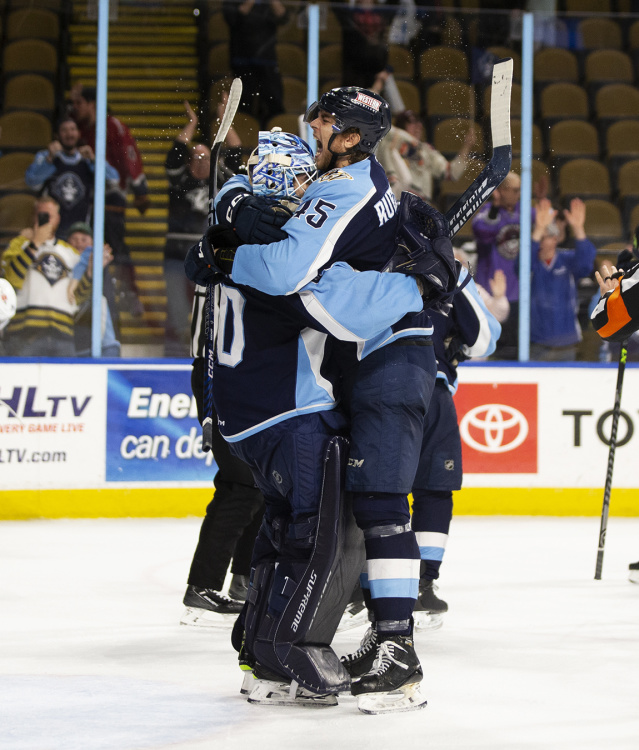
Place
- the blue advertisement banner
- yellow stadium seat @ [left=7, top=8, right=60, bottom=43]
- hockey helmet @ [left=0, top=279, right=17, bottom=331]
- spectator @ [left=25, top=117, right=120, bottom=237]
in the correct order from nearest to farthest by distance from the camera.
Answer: hockey helmet @ [left=0, top=279, right=17, bottom=331] < the blue advertisement banner < spectator @ [left=25, top=117, right=120, bottom=237] < yellow stadium seat @ [left=7, top=8, right=60, bottom=43]

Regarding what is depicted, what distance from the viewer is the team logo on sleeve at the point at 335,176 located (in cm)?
240

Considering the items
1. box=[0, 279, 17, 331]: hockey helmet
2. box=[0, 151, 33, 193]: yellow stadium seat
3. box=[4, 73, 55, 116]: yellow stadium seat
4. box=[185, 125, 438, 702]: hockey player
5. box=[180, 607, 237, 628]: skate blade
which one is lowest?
box=[180, 607, 237, 628]: skate blade

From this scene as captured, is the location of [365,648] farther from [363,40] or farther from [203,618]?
[363,40]

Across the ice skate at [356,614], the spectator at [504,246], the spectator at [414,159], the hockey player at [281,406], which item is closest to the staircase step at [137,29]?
the spectator at [414,159]

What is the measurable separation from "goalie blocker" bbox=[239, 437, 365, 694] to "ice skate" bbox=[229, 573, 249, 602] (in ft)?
3.57

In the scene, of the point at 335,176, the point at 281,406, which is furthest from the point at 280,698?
the point at 335,176

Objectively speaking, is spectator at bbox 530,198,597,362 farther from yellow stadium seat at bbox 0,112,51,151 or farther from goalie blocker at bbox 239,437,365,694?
goalie blocker at bbox 239,437,365,694

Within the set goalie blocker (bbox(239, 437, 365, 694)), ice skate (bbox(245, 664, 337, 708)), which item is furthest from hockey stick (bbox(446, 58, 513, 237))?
ice skate (bbox(245, 664, 337, 708))

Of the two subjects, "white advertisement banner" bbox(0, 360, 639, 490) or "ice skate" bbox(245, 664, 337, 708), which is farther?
"white advertisement banner" bbox(0, 360, 639, 490)

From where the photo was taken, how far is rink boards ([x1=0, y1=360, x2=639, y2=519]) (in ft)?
18.2

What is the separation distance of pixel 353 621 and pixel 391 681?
940 millimetres

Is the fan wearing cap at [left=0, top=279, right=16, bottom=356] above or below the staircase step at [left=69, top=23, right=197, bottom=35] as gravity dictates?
below

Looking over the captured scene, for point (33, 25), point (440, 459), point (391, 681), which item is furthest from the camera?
point (33, 25)

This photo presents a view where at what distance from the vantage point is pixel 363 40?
612 centimetres
